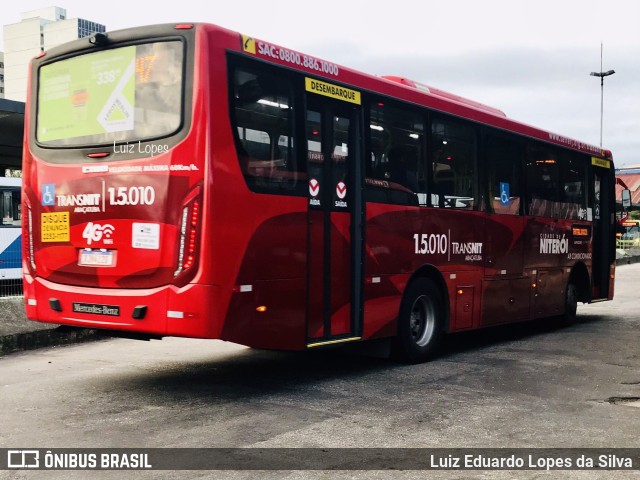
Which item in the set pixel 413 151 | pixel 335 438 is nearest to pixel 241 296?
pixel 335 438

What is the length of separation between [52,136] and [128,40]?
131cm

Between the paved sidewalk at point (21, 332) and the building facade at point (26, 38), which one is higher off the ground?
the building facade at point (26, 38)

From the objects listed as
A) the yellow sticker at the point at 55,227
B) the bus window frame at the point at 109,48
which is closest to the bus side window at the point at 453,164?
the bus window frame at the point at 109,48

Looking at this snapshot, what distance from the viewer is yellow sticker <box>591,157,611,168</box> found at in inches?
574

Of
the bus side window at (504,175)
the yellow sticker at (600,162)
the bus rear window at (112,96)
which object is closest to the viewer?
the bus rear window at (112,96)

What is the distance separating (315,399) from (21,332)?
500cm

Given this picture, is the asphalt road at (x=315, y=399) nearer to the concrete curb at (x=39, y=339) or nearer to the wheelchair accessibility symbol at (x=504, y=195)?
the concrete curb at (x=39, y=339)

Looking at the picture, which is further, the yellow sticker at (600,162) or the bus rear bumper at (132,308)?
the yellow sticker at (600,162)

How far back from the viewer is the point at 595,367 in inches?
371

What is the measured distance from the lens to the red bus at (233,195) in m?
6.87

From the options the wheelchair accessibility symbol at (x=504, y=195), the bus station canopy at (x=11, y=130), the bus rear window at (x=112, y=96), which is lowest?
the wheelchair accessibility symbol at (x=504, y=195)

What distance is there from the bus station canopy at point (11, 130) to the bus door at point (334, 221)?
793 cm

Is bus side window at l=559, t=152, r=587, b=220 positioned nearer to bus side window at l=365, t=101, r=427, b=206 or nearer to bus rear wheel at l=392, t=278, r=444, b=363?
bus rear wheel at l=392, t=278, r=444, b=363

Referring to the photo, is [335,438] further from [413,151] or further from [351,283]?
[413,151]
